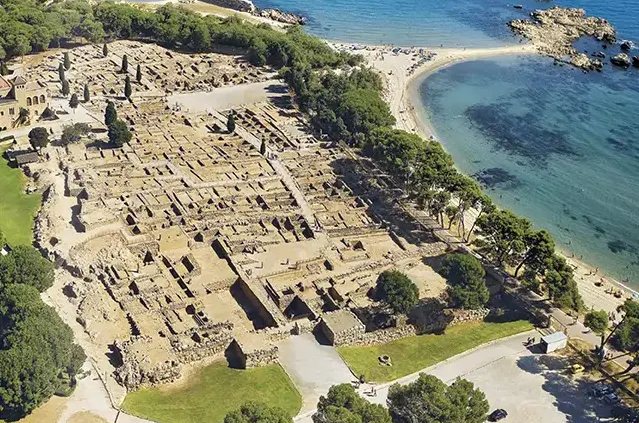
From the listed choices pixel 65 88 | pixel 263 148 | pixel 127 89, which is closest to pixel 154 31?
pixel 127 89

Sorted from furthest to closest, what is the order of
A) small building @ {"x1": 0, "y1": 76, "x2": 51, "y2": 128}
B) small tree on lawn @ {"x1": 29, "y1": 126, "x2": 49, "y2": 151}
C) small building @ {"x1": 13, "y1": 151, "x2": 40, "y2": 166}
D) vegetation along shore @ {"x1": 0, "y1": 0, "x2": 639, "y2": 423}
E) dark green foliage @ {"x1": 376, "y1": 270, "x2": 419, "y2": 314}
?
1. small building @ {"x1": 0, "y1": 76, "x2": 51, "y2": 128}
2. small tree on lawn @ {"x1": 29, "y1": 126, "x2": 49, "y2": 151}
3. small building @ {"x1": 13, "y1": 151, "x2": 40, "y2": 166}
4. dark green foliage @ {"x1": 376, "y1": 270, "x2": 419, "y2": 314}
5. vegetation along shore @ {"x1": 0, "y1": 0, "x2": 639, "y2": 423}

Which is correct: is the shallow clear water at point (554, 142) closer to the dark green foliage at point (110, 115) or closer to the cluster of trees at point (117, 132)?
the cluster of trees at point (117, 132)

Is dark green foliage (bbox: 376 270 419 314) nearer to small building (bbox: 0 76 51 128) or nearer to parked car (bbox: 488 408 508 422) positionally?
parked car (bbox: 488 408 508 422)

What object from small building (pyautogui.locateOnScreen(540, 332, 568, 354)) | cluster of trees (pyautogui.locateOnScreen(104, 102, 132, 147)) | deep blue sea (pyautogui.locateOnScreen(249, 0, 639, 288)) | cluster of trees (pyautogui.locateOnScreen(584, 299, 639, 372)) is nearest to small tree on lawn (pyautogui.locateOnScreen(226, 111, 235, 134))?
cluster of trees (pyautogui.locateOnScreen(104, 102, 132, 147))

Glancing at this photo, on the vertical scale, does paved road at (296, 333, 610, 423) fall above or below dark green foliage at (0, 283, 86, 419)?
below

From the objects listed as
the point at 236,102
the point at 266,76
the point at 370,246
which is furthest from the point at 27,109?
the point at 370,246

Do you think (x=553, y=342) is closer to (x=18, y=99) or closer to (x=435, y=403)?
(x=435, y=403)

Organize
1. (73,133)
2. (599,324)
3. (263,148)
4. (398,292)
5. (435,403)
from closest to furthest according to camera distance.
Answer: (435,403)
(599,324)
(398,292)
(73,133)
(263,148)
